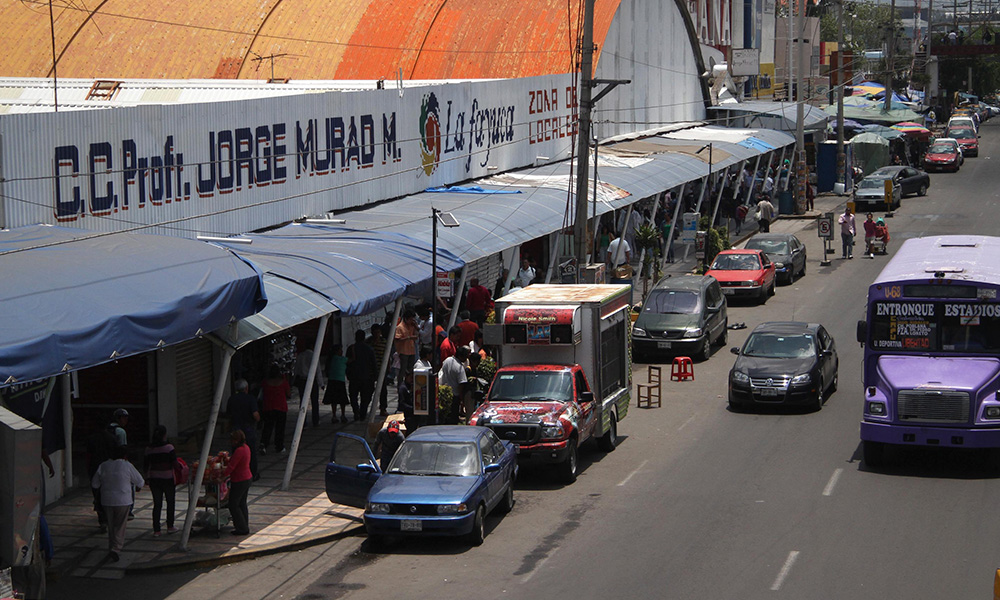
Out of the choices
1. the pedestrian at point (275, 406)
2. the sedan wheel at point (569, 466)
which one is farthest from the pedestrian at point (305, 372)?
the sedan wheel at point (569, 466)

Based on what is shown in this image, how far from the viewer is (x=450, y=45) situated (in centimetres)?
4300

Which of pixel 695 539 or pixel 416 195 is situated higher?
pixel 416 195

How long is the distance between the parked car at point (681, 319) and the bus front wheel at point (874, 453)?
31.1 ft

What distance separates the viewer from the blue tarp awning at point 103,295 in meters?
13.1

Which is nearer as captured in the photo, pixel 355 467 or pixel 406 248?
pixel 355 467

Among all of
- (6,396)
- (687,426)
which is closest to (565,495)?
(687,426)

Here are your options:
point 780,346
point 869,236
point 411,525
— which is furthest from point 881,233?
point 411,525

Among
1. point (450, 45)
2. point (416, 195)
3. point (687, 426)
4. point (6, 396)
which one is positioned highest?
point (450, 45)

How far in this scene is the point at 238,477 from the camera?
16391 millimetres

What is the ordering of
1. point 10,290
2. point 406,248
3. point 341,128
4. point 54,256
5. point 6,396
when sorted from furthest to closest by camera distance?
1. point 341,128
2. point 406,248
3. point 6,396
4. point 54,256
5. point 10,290

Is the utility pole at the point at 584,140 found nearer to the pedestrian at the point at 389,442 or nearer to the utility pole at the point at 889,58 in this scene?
the pedestrian at the point at 389,442

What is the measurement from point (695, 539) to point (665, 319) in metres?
14.2

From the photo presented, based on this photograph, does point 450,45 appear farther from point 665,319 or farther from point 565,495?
point 565,495

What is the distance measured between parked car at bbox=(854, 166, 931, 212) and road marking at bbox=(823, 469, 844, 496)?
37.7m
